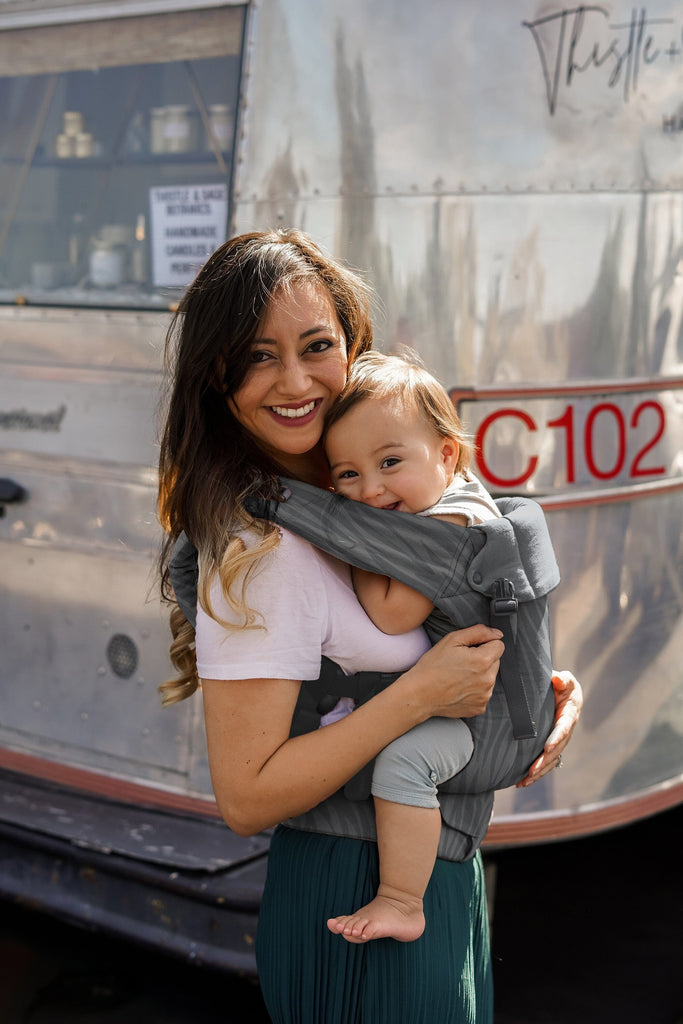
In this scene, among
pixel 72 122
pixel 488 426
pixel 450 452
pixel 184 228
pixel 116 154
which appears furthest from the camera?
pixel 72 122

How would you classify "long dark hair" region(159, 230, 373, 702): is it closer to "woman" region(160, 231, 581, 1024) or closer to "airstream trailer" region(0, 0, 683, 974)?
"woman" region(160, 231, 581, 1024)

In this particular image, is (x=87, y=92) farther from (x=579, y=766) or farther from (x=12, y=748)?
(x=579, y=766)

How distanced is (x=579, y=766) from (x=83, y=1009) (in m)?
1.64

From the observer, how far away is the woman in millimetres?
1526

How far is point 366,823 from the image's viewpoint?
163 centimetres

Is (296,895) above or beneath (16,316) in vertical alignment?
beneath

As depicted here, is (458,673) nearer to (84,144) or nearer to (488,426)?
(488,426)

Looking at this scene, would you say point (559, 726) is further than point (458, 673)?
Yes

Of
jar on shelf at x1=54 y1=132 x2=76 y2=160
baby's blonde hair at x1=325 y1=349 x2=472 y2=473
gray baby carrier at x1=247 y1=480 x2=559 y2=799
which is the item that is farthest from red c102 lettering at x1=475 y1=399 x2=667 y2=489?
jar on shelf at x1=54 y1=132 x2=76 y2=160

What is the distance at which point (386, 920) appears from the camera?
5.01ft

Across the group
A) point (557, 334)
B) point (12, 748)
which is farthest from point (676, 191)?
point (12, 748)

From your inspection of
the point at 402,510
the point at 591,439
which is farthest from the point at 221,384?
the point at 591,439

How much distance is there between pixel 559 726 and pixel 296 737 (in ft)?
1.73

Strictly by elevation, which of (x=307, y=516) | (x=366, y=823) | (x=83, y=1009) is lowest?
(x=83, y=1009)
